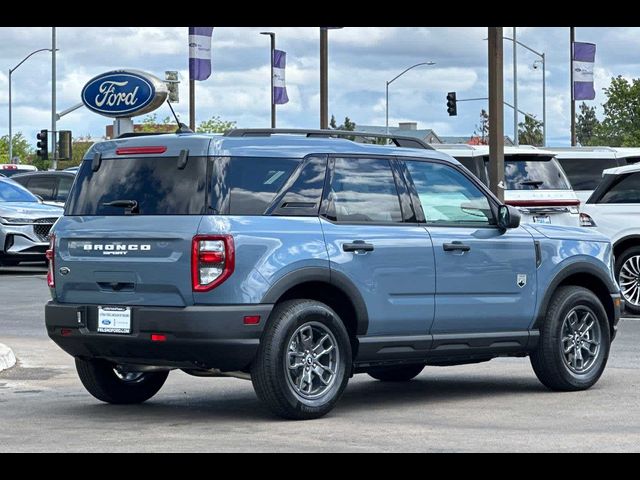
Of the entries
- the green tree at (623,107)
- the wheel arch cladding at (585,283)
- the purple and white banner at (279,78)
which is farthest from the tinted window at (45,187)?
the green tree at (623,107)

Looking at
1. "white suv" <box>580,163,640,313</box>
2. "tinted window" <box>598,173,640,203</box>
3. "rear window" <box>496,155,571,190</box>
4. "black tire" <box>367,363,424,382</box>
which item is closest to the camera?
"black tire" <box>367,363,424,382</box>

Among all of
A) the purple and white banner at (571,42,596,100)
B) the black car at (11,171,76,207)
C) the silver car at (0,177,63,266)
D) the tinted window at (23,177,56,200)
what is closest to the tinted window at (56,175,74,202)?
the black car at (11,171,76,207)

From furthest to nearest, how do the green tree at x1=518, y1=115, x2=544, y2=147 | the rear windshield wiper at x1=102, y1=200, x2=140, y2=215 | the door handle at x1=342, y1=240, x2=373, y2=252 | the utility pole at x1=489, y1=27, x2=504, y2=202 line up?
the green tree at x1=518, y1=115, x2=544, y2=147 → the utility pole at x1=489, y1=27, x2=504, y2=202 → the door handle at x1=342, y1=240, x2=373, y2=252 → the rear windshield wiper at x1=102, y1=200, x2=140, y2=215

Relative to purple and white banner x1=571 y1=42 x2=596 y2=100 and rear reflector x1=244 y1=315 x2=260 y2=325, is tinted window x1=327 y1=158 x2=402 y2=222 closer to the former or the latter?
rear reflector x1=244 y1=315 x2=260 y2=325

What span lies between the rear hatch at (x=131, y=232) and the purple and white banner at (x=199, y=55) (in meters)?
26.4

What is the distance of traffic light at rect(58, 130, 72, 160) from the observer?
43.5 m

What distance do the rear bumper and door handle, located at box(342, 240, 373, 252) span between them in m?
0.79

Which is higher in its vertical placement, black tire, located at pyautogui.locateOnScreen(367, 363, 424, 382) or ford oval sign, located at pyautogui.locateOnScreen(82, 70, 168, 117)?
ford oval sign, located at pyautogui.locateOnScreen(82, 70, 168, 117)

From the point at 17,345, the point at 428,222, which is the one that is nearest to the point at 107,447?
the point at 428,222

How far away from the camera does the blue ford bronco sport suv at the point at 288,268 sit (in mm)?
9992

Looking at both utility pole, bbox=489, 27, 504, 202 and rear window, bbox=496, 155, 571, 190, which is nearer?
rear window, bbox=496, 155, 571, 190

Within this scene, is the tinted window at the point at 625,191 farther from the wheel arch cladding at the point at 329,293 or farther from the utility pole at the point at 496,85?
the wheel arch cladding at the point at 329,293

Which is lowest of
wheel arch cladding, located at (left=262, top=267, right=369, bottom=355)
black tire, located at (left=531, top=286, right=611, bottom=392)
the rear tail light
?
black tire, located at (left=531, top=286, right=611, bottom=392)
